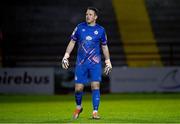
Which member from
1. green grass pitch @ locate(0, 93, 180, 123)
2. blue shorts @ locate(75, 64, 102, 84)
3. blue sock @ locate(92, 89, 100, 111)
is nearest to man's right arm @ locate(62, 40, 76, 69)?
blue shorts @ locate(75, 64, 102, 84)

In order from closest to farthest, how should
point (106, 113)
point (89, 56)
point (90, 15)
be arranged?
point (90, 15) < point (89, 56) < point (106, 113)

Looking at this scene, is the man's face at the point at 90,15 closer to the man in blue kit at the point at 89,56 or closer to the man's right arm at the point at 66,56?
the man in blue kit at the point at 89,56

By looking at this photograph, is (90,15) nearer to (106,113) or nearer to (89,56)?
(89,56)

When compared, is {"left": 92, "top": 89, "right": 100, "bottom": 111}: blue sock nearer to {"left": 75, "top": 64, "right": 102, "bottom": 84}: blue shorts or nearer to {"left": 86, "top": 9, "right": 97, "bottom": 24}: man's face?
{"left": 75, "top": 64, "right": 102, "bottom": 84}: blue shorts

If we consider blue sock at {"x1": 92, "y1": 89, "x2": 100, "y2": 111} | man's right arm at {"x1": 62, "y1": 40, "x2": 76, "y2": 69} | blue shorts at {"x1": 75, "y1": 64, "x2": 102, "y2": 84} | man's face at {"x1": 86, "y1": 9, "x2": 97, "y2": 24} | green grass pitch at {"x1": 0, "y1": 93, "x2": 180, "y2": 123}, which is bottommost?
green grass pitch at {"x1": 0, "y1": 93, "x2": 180, "y2": 123}

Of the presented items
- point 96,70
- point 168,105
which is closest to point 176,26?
point 168,105

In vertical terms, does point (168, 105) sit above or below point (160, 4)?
below

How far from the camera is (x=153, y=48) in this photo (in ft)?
91.7

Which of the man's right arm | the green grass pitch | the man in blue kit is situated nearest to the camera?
the green grass pitch

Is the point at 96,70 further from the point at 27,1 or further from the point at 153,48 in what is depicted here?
the point at 27,1

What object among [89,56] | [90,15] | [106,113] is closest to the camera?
[90,15]

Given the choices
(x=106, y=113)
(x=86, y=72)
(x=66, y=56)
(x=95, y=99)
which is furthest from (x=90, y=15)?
(x=106, y=113)

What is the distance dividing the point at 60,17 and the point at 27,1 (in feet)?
5.71

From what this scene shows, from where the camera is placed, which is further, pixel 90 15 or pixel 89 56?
pixel 89 56
